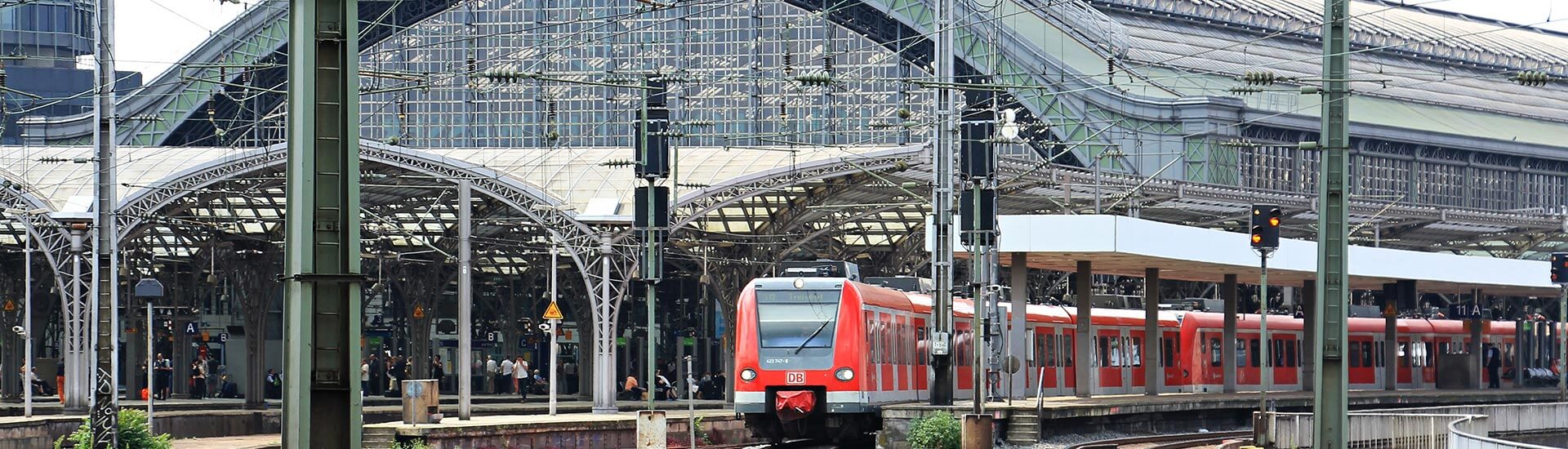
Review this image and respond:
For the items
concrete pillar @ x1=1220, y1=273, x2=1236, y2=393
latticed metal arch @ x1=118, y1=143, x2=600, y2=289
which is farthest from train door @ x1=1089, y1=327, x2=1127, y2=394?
Result: latticed metal arch @ x1=118, y1=143, x2=600, y2=289

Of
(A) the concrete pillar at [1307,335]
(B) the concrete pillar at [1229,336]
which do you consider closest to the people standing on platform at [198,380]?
(B) the concrete pillar at [1229,336]

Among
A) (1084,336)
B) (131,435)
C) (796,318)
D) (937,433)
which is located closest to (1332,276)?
(937,433)

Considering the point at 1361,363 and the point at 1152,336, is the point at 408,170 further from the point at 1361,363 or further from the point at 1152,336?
the point at 1361,363

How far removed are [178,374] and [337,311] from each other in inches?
1910

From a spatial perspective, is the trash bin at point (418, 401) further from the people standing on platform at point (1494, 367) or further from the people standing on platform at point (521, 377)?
the people standing on platform at point (1494, 367)

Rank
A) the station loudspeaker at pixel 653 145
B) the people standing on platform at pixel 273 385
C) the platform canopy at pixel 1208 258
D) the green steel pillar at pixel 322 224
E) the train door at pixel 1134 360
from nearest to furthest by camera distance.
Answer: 1. the green steel pillar at pixel 322 224
2. the station loudspeaker at pixel 653 145
3. the platform canopy at pixel 1208 258
4. the train door at pixel 1134 360
5. the people standing on platform at pixel 273 385

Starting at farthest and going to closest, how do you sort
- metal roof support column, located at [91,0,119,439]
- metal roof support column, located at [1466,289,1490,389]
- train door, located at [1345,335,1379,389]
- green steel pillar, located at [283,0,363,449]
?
metal roof support column, located at [1466,289,1490,389]
train door, located at [1345,335,1379,389]
metal roof support column, located at [91,0,119,439]
green steel pillar, located at [283,0,363,449]

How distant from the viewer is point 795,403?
96.9 ft

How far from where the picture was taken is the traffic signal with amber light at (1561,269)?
4250 cm

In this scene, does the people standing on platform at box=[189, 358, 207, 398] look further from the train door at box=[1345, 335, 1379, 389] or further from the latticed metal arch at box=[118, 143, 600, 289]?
the train door at box=[1345, 335, 1379, 389]

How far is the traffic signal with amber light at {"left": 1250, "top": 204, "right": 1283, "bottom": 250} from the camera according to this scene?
28.4 meters

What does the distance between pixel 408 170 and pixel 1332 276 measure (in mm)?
25668

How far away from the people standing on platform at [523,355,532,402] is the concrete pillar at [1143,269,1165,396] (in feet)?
55.7

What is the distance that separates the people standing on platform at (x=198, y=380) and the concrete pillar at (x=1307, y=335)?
27897mm
